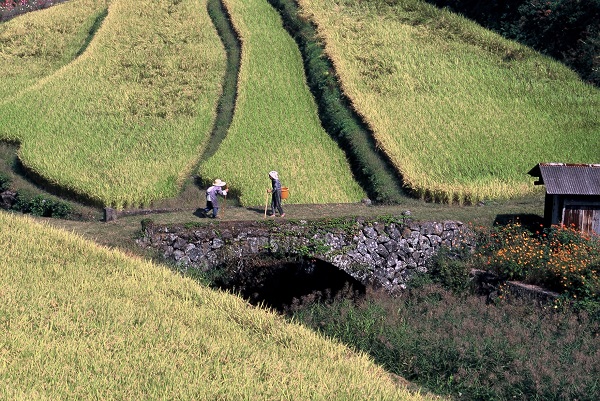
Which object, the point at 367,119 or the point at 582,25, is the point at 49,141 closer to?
the point at 367,119

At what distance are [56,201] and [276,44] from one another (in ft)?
51.4

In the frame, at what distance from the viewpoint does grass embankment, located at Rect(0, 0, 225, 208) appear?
87.0 feet

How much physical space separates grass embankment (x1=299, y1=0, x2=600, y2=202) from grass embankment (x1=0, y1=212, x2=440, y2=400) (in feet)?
38.9

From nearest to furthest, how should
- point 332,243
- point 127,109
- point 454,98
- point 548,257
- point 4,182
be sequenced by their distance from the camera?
1. point 548,257
2. point 332,243
3. point 4,182
4. point 127,109
5. point 454,98

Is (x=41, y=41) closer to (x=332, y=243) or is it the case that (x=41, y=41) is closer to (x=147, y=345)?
(x=332, y=243)

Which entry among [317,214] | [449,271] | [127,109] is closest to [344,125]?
[317,214]

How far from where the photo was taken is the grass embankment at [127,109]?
26.5 metres

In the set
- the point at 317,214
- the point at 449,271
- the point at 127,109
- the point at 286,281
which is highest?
the point at 317,214

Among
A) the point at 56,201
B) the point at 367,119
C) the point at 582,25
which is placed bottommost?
the point at 56,201

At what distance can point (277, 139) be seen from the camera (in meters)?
29.8

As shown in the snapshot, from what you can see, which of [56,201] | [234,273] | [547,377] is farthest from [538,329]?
[56,201]

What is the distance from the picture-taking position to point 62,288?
15.4m

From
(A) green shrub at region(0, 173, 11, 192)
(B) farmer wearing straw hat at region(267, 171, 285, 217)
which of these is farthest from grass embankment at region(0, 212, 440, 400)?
(A) green shrub at region(0, 173, 11, 192)

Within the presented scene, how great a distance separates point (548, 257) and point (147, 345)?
11.5 metres
